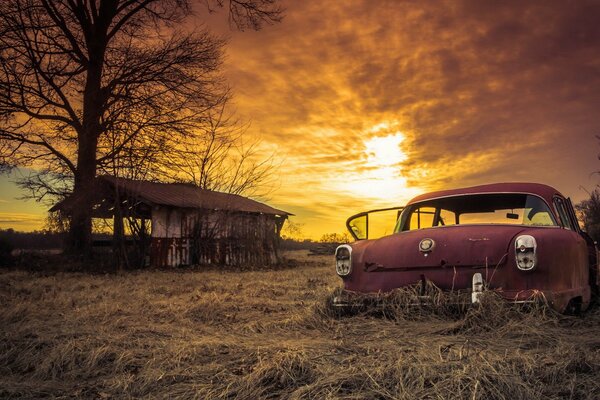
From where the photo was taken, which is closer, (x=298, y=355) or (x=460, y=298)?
(x=298, y=355)

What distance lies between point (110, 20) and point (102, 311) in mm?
16666

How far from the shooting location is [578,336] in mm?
4305

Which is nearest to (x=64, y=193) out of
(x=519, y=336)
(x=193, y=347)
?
(x=193, y=347)

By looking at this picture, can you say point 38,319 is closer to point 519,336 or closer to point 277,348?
point 277,348

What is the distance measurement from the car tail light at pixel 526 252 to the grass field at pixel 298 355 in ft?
1.42

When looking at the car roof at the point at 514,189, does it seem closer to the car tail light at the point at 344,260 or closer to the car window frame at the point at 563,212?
the car window frame at the point at 563,212

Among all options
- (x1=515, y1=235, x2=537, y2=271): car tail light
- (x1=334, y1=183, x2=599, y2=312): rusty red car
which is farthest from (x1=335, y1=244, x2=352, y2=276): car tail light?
(x1=515, y1=235, x2=537, y2=271): car tail light

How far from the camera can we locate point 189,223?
19.8 metres

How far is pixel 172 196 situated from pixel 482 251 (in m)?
17.0

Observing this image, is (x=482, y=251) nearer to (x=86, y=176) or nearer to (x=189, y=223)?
(x=86, y=176)

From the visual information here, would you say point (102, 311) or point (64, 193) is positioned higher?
point (64, 193)

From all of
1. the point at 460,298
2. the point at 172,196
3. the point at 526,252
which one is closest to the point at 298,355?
the point at 460,298

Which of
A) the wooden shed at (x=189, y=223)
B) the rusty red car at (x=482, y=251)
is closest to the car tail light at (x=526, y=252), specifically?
the rusty red car at (x=482, y=251)

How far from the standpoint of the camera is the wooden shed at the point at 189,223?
17281mm
